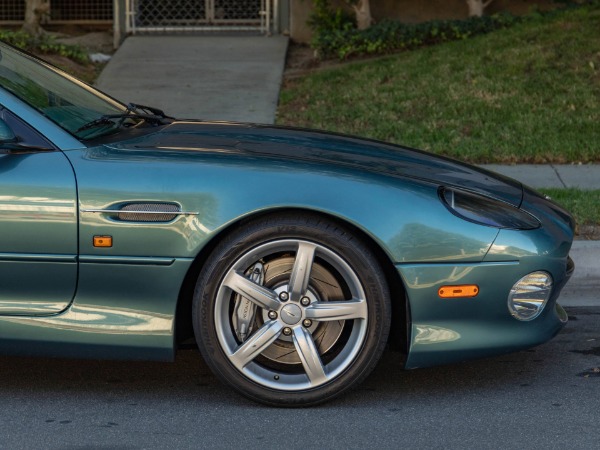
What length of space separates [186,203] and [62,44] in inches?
364

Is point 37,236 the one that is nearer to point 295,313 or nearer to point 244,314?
point 244,314

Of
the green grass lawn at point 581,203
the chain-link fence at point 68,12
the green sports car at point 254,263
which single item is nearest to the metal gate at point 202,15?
the chain-link fence at point 68,12

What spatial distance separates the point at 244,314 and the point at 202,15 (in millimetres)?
10815

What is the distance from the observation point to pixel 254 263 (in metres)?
4.33

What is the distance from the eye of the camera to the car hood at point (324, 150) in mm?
4555

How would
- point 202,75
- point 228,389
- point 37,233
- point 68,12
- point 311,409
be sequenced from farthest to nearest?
point 68,12
point 202,75
point 228,389
point 311,409
point 37,233

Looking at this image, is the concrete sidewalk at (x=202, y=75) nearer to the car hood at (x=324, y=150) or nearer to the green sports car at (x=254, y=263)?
the car hood at (x=324, y=150)

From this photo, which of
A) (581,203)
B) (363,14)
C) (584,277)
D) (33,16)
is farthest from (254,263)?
(33,16)

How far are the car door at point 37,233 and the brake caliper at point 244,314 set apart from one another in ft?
2.10

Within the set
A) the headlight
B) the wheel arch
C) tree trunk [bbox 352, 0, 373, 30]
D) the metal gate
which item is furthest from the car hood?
the metal gate

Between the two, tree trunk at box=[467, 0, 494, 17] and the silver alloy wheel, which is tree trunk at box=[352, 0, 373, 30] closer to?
tree trunk at box=[467, 0, 494, 17]

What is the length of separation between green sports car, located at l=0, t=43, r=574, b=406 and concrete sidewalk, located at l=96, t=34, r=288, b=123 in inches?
227

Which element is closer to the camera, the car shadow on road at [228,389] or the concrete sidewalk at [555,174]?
the car shadow on road at [228,389]

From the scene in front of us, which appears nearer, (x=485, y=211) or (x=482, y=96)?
(x=485, y=211)
